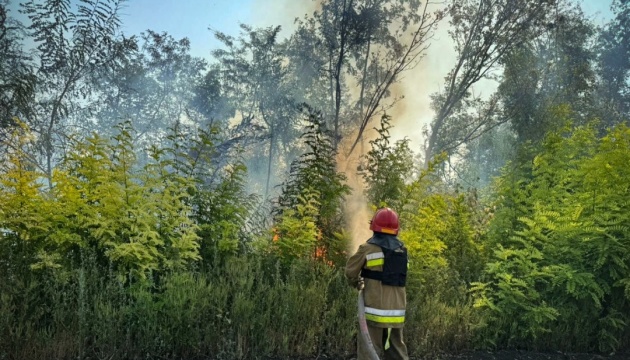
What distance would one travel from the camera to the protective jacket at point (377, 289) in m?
4.72

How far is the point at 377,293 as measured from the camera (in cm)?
475

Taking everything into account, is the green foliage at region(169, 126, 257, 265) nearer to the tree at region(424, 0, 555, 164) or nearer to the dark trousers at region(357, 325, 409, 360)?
the dark trousers at region(357, 325, 409, 360)

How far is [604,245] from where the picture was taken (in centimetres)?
654

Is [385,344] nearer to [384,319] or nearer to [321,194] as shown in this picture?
[384,319]

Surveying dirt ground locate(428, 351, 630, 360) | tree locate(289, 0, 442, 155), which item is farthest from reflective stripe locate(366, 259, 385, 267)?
tree locate(289, 0, 442, 155)

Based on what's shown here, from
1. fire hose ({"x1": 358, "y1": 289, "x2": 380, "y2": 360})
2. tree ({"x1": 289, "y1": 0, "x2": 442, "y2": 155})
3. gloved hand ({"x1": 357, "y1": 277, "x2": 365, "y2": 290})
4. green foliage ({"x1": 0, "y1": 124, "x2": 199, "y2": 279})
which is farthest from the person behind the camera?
tree ({"x1": 289, "y1": 0, "x2": 442, "y2": 155})

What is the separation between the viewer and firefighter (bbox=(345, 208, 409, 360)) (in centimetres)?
472

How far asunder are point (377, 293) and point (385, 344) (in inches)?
20.0

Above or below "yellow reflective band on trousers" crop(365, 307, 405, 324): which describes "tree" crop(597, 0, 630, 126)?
above

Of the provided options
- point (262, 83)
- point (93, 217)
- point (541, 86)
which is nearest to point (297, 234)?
point (93, 217)

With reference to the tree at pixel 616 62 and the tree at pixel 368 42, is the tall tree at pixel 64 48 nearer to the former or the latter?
the tree at pixel 368 42

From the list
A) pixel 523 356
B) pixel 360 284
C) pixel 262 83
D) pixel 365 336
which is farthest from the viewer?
pixel 262 83

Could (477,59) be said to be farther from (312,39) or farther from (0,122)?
(0,122)

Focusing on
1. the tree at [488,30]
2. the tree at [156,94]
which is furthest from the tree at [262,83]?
the tree at [488,30]
